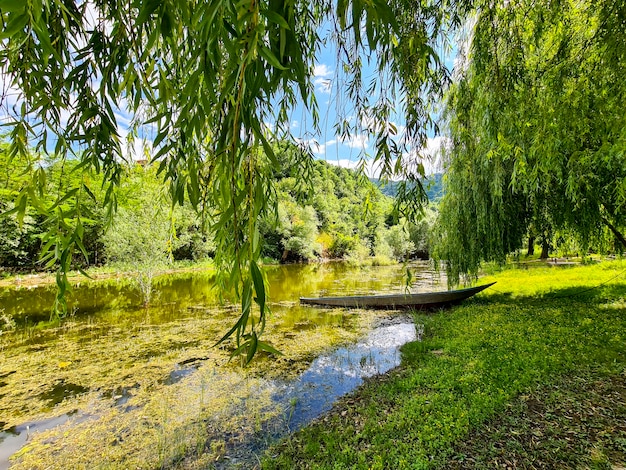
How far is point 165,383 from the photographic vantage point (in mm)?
4316

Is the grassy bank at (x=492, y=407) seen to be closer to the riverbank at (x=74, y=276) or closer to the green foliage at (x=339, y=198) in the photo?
the green foliage at (x=339, y=198)

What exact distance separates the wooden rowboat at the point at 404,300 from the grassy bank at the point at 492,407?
2.38m

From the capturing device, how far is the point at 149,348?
221 inches

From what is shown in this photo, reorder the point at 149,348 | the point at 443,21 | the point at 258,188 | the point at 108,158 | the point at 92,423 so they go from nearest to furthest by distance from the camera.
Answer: the point at 258,188 < the point at 108,158 < the point at 443,21 < the point at 92,423 < the point at 149,348

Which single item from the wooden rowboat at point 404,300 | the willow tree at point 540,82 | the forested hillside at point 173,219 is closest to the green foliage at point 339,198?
the forested hillside at point 173,219

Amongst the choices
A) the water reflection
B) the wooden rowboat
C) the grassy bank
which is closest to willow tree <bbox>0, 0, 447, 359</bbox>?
the grassy bank

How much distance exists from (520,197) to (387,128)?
6.80m

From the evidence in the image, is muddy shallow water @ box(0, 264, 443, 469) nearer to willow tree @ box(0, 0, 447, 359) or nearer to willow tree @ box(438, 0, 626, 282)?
willow tree @ box(0, 0, 447, 359)

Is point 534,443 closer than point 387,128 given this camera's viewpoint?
No

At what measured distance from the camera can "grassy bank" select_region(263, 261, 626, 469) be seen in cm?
241

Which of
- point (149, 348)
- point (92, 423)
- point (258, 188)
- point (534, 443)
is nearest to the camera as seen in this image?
point (258, 188)

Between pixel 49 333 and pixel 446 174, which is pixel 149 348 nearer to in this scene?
pixel 49 333

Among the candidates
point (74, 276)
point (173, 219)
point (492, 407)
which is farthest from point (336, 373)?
point (74, 276)

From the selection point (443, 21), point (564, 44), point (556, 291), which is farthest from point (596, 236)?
point (443, 21)
